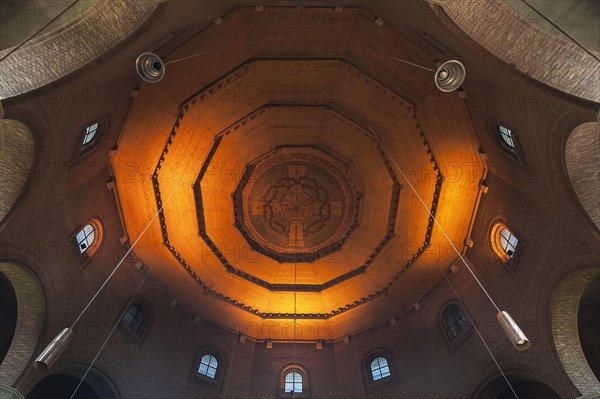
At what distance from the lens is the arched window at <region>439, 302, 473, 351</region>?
548 inches

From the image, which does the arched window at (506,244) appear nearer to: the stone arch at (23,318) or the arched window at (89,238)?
the arched window at (89,238)

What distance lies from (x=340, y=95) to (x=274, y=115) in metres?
2.32

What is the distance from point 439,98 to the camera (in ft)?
39.5

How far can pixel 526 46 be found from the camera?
7938 mm

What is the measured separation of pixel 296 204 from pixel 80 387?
376 inches

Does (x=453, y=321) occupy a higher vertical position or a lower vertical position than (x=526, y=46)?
higher

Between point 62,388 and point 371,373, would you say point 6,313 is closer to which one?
point 62,388

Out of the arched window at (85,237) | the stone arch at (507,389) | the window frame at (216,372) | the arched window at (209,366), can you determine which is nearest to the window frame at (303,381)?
the window frame at (216,372)

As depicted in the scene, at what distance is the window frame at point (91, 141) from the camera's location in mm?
10492

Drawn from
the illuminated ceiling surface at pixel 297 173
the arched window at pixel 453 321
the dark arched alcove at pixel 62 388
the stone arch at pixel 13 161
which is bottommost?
the dark arched alcove at pixel 62 388

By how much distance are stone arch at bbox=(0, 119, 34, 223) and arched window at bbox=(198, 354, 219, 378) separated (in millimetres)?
8871

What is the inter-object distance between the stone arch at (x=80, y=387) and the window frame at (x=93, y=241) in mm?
3269

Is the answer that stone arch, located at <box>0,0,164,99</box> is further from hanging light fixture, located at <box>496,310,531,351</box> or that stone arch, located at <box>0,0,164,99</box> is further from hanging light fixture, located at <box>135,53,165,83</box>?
hanging light fixture, located at <box>496,310,531,351</box>

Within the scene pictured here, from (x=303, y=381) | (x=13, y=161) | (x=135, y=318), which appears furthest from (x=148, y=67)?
(x=303, y=381)
